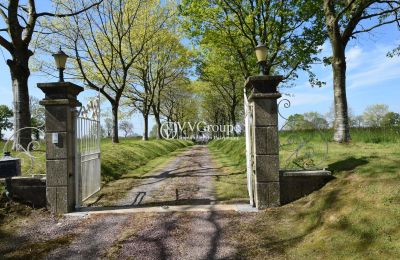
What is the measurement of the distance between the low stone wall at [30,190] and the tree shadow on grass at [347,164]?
7.09 metres

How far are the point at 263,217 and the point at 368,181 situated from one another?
7.50ft

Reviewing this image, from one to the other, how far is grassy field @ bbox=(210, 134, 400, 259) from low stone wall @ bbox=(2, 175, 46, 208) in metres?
4.82

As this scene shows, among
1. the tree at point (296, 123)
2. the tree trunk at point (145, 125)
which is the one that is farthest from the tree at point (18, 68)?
the tree trunk at point (145, 125)

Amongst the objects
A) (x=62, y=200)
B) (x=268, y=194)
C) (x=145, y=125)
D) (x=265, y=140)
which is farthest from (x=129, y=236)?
(x=145, y=125)

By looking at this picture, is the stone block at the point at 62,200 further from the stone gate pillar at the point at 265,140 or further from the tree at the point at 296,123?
the tree at the point at 296,123

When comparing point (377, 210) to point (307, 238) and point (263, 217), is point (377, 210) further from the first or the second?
point (263, 217)

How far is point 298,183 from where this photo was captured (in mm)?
7914

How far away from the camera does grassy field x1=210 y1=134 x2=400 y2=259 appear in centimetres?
505

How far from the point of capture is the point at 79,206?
840cm

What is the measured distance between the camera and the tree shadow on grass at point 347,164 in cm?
796

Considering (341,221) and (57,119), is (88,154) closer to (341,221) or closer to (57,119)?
(57,119)

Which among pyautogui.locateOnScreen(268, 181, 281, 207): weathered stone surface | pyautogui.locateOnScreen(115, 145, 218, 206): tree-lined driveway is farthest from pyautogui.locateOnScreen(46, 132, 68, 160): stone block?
pyautogui.locateOnScreen(268, 181, 281, 207): weathered stone surface

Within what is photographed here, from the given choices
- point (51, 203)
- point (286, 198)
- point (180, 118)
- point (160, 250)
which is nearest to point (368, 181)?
point (286, 198)

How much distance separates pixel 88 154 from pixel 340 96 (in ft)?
31.7
